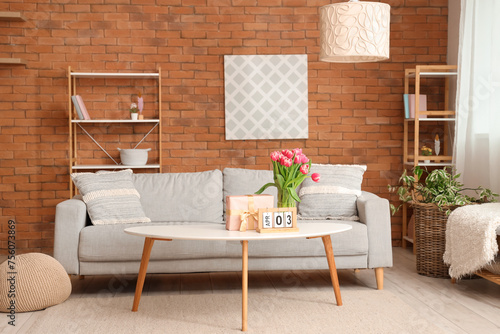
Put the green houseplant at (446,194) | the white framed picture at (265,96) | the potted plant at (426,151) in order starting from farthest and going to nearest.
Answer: the white framed picture at (265,96)
the potted plant at (426,151)
the green houseplant at (446,194)

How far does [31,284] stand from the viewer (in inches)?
136

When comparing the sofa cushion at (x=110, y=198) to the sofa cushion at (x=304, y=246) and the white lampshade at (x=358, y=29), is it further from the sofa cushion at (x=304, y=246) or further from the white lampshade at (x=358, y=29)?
the white lampshade at (x=358, y=29)

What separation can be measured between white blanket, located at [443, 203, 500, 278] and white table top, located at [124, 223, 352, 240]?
0.87 metres

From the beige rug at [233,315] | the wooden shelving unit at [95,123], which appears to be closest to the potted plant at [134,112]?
the wooden shelving unit at [95,123]

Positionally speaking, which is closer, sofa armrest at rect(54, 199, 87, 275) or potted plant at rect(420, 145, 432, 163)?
sofa armrest at rect(54, 199, 87, 275)

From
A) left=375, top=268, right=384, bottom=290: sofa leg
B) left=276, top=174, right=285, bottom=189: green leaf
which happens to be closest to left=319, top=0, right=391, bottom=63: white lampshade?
left=276, top=174, right=285, bottom=189: green leaf

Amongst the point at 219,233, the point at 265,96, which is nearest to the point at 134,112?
the point at 265,96

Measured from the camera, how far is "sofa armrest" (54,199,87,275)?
150 inches

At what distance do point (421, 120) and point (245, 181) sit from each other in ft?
6.22

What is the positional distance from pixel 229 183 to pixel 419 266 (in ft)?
5.03

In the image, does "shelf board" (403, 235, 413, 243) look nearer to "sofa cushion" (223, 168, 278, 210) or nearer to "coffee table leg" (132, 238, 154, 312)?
"sofa cushion" (223, 168, 278, 210)

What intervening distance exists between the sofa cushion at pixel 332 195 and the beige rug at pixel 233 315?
24.0 inches

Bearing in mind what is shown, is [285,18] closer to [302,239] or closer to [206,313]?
[302,239]

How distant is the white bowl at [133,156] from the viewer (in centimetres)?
521
